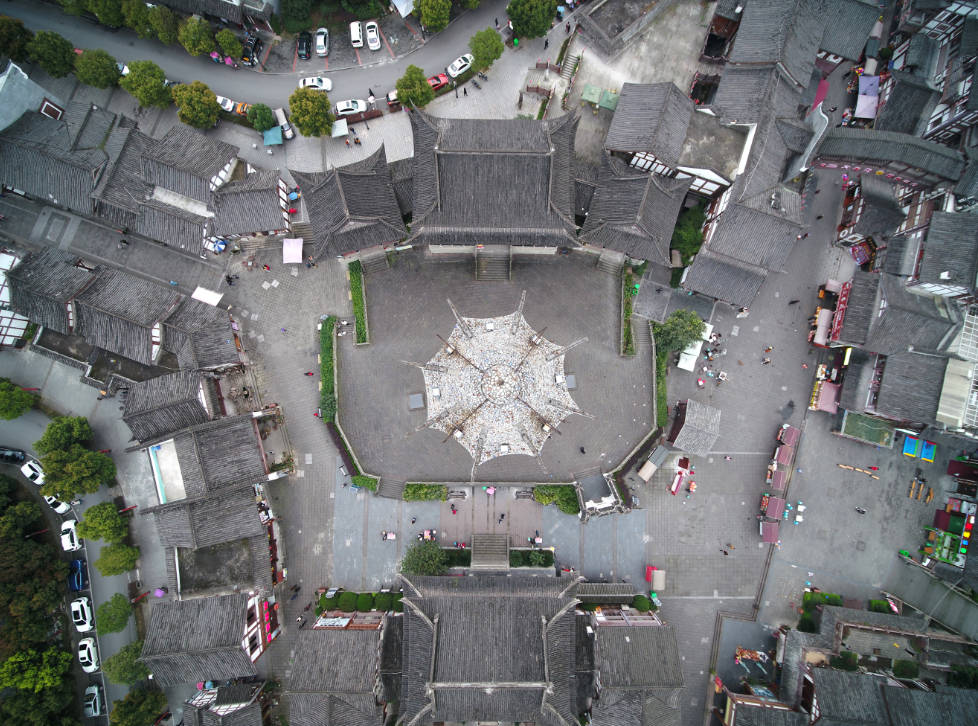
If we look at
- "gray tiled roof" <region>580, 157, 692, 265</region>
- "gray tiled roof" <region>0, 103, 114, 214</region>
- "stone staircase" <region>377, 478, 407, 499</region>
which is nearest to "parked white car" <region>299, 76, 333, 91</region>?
"gray tiled roof" <region>0, 103, 114, 214</region>

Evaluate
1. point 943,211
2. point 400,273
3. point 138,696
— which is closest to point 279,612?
point 138,696

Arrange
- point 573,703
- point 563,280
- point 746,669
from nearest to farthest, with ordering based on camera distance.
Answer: point 573,703
point 746,669
point 563,280

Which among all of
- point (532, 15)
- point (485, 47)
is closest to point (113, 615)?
point (485, 47)

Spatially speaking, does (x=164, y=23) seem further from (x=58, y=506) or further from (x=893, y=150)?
(x=893, y=150)

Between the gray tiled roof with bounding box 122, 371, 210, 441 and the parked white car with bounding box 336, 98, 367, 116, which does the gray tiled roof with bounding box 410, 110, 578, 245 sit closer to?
the parked white car with bounding box 336, 98, 367, 116

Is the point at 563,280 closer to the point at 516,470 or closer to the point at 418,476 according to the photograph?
the point at 516,470

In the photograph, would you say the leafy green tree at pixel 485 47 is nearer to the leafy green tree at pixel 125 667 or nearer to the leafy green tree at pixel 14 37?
the leafy green tree at pixel 14 37
